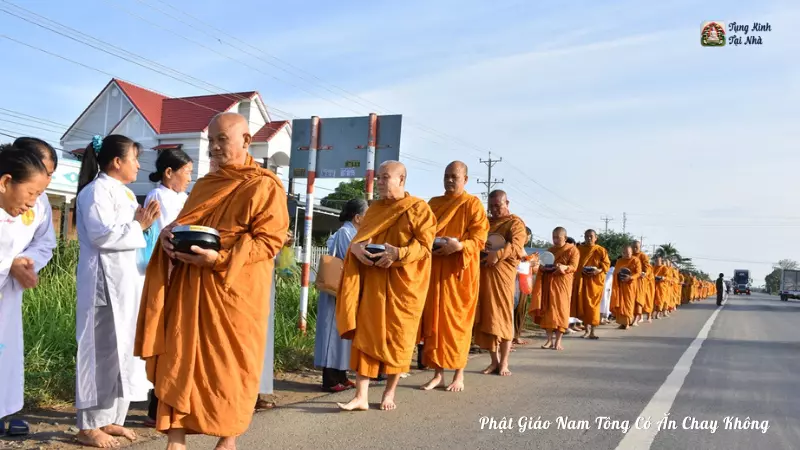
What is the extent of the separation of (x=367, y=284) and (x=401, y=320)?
39cm

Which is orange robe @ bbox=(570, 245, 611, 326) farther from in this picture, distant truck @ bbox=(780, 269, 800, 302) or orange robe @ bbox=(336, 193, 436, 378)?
distant truck @ bbox=(780, 269, 800, 302)

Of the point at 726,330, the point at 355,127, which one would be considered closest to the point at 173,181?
the point at 355,127

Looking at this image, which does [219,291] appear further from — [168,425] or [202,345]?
[168,425]

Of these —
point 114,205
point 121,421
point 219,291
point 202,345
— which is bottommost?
point 121,421

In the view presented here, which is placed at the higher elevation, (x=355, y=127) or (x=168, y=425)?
(x=355, y=127)

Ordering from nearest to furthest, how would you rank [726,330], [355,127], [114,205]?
[114,205] → [355,127] → [726,330]

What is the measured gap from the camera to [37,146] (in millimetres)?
3980

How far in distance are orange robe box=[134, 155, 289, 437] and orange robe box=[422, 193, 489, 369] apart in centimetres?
278

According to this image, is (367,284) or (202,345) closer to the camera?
(202,345)

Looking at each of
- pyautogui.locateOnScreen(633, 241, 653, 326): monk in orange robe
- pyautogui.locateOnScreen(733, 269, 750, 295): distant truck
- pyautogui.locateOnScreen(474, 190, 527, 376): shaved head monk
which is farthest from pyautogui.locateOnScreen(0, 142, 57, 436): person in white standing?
pyautogui.locateOnScreen(733, 269, 750, 295): distant truck

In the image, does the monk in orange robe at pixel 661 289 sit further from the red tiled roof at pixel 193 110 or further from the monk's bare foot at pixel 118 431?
the red tiled roof at pixel 193 110

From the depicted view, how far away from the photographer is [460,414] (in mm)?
5363

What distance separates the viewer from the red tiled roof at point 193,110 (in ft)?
114

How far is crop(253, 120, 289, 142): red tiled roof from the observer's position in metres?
35.6
